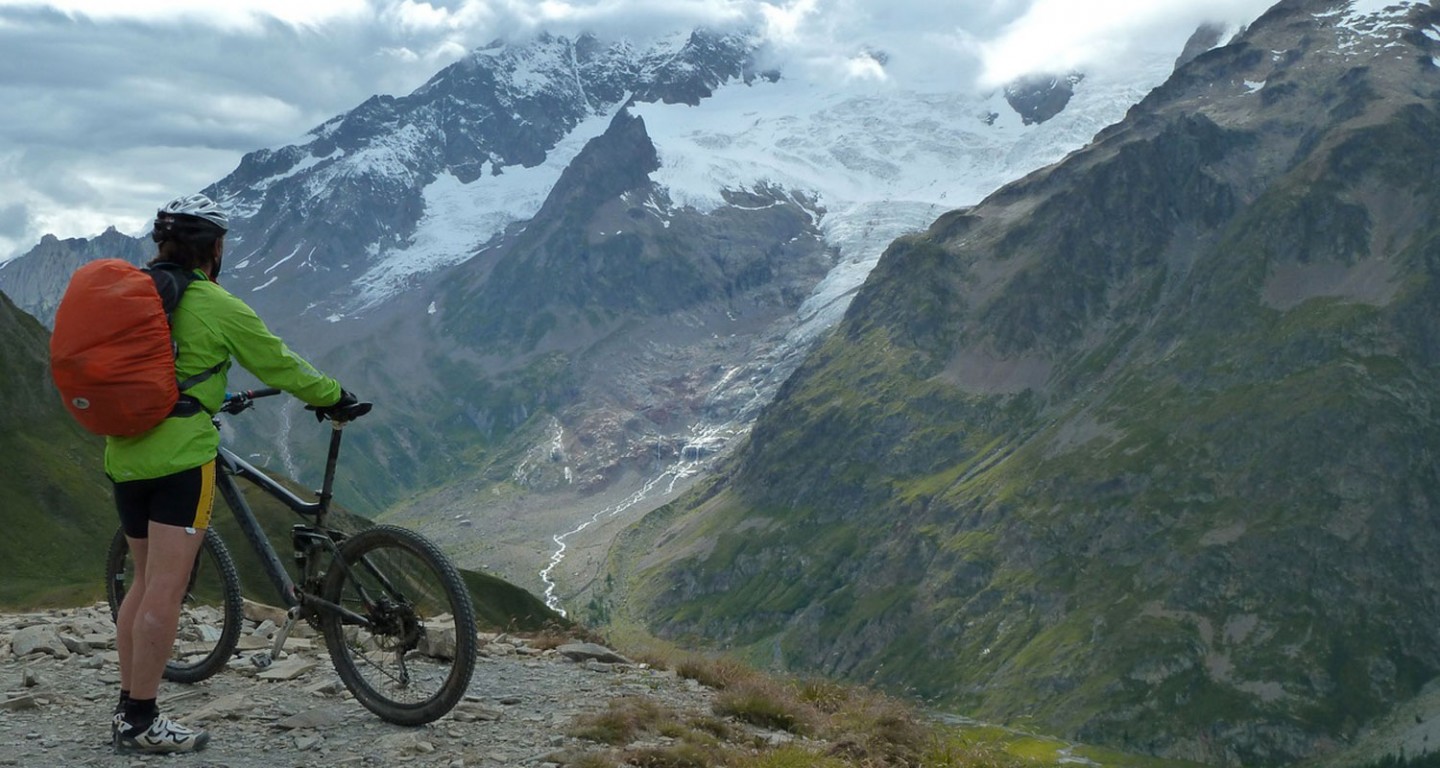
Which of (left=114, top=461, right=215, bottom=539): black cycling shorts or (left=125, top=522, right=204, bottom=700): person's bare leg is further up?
(left=114, top=461, right=215, bottom=539): black cycling shorts

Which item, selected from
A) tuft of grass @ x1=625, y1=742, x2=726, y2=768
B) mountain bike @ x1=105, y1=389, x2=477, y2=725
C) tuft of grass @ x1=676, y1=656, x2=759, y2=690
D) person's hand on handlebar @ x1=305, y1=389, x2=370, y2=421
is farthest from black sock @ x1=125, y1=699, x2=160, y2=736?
tuft of grass @ x1=676, y1=656, x2=759, y2=690

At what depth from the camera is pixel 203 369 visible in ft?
37.9

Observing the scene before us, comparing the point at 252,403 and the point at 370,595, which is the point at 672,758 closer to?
the point at 370,595

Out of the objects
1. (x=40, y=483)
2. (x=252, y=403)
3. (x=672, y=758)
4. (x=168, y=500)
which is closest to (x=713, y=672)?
(x=672, y=758)

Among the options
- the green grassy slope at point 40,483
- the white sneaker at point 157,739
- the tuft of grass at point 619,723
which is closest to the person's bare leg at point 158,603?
the white sneaker at point 157,739

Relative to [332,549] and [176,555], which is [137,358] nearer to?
[176,555]

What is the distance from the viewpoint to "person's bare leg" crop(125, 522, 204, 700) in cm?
1155

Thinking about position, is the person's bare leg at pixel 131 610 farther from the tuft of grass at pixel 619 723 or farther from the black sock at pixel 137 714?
the tuft of grass at pixel 619 723

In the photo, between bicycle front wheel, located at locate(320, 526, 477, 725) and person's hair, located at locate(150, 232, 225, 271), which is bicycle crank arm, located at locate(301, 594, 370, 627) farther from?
person's hair, located at locate(150, 232, 225, 271)

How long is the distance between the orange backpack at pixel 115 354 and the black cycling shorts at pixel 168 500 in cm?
62

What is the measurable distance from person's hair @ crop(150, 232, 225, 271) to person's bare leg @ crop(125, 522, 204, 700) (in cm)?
247

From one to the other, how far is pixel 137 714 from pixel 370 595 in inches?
96.7

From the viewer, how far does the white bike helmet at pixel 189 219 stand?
11961 millimetres

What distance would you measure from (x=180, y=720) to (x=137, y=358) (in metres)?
4.43
